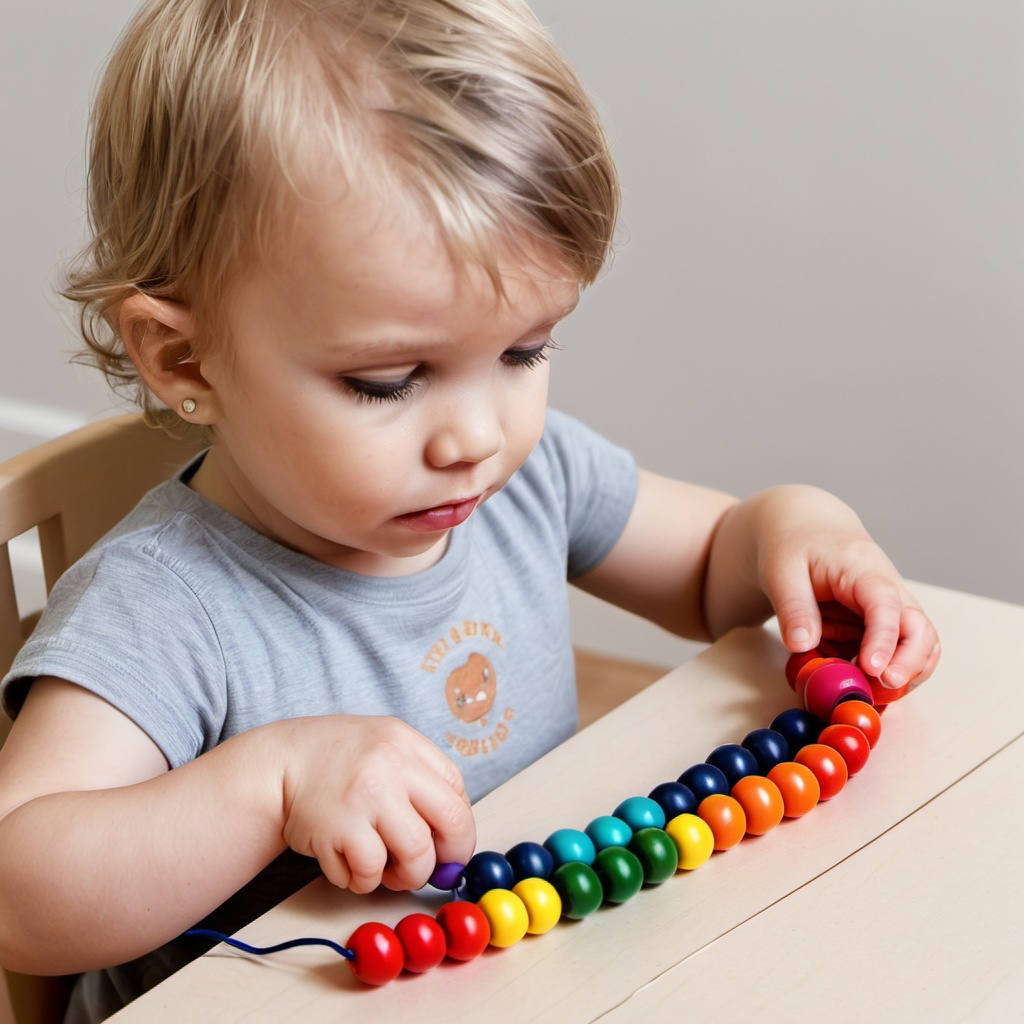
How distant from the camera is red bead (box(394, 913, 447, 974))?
48 cm

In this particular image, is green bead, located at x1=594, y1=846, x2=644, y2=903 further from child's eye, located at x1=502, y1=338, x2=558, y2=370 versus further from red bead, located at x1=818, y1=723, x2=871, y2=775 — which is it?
child's eye, located at x1=502, y1=338, x2=558, y2=370

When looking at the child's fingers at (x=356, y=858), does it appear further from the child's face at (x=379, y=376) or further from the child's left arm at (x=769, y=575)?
the child's left arm at (x=769, y=575)

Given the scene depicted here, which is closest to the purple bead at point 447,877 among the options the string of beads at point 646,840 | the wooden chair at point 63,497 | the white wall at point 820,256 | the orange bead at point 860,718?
the string of beads at point 646,840

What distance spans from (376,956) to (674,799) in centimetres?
16

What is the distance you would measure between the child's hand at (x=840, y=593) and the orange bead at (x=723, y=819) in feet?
0.44

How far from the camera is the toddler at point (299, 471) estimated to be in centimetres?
53

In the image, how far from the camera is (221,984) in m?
0.48

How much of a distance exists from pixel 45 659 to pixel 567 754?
0.85ft

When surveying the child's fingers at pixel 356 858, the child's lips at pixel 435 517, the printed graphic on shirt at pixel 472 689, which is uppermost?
the child's lips at pixel 435 517

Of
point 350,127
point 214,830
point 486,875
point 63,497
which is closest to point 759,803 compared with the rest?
point 486,875

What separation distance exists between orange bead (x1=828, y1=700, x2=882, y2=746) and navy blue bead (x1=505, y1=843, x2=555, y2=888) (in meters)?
0.17

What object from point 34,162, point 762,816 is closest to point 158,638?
point 762,816

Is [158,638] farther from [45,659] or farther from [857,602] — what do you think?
[857,602]

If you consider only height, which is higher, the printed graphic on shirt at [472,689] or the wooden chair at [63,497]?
the wooden chair at [63,497]
